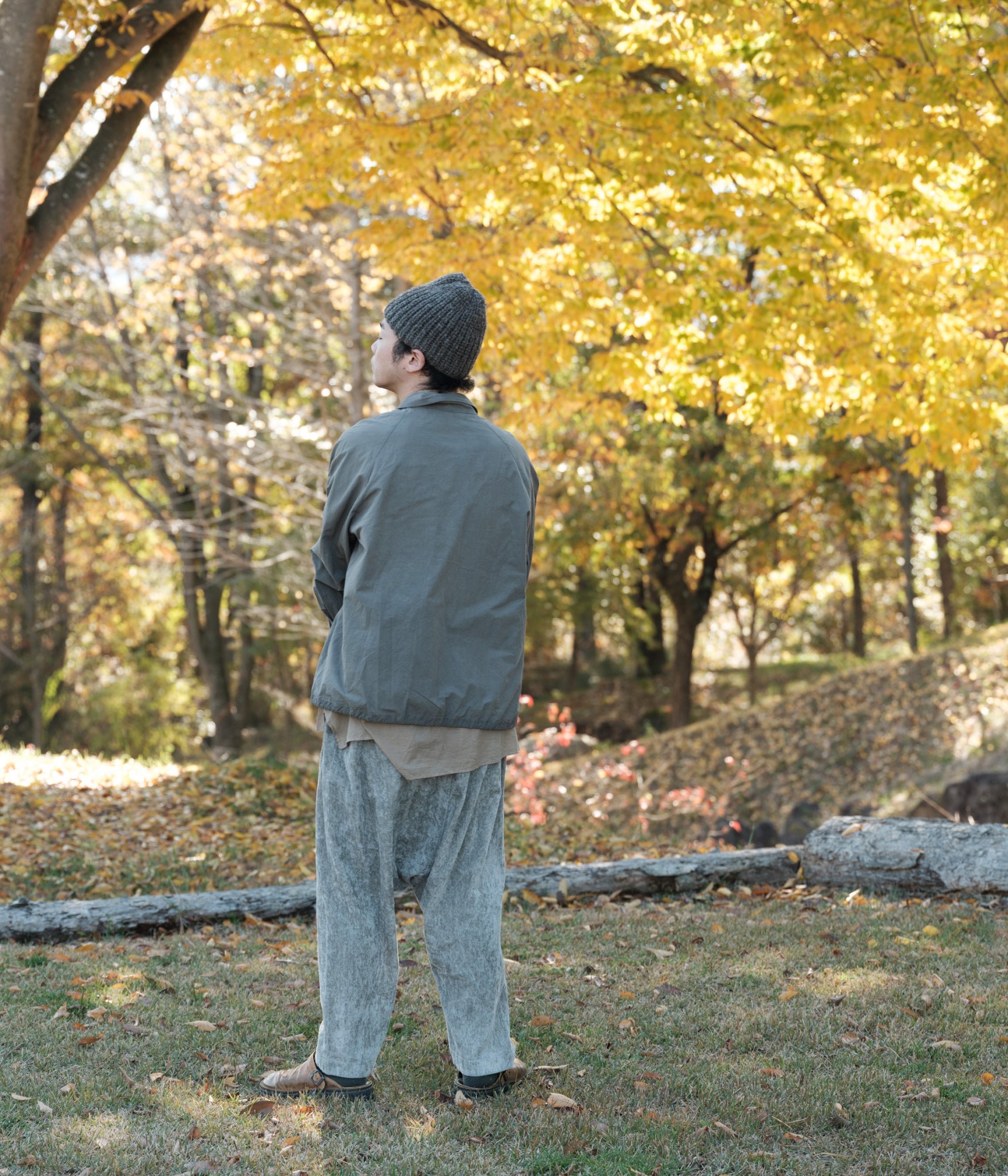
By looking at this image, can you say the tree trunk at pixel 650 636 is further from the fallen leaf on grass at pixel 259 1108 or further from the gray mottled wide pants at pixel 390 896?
the fallen leaf on grass at pixel 259 1108

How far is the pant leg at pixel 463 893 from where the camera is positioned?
2.69 m

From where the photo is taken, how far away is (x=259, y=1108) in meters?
2.68

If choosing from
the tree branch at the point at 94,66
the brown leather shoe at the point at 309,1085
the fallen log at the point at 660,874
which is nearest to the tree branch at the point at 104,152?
the tree branch at the point at 94,66

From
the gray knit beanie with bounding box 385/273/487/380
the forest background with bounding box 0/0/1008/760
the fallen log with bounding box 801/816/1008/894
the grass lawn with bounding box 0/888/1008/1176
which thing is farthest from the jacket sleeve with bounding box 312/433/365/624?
the forest background with bounding box 0/0/1008/760

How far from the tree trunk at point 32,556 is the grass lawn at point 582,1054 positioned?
13837 millimetres

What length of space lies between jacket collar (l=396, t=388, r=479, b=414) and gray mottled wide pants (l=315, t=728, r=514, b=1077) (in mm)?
853

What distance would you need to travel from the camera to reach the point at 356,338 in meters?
10.8

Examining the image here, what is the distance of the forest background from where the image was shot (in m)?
6.64

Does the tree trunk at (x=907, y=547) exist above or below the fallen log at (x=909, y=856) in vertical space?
above

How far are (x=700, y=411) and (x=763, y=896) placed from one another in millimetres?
10066

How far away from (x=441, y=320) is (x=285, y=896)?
3219 millimetres

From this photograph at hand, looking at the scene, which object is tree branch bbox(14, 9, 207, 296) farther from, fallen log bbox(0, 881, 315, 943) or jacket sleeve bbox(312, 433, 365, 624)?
jacket sleeve bbox(312, 433, 365, 624)

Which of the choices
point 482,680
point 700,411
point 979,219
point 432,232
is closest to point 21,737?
point 700,411

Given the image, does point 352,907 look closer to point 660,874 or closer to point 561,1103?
point 561,1103
